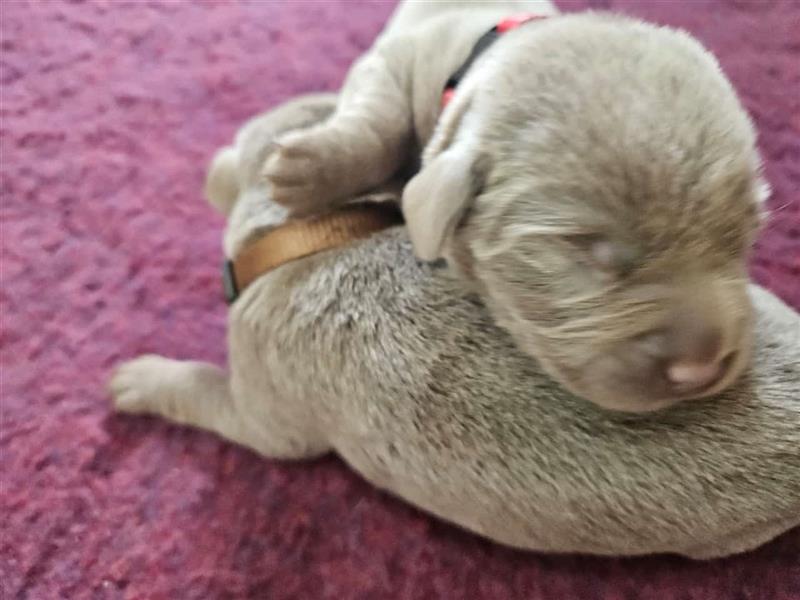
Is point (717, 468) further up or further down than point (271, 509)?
further up

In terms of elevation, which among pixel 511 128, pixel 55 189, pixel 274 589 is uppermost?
pixel 511 128

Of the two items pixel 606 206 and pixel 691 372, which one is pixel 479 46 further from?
pixel 691 372

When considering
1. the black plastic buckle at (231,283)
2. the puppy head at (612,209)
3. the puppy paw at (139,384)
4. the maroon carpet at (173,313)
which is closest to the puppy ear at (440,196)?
the puppy head at (612,209)

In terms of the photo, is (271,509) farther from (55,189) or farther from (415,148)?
(55,189)

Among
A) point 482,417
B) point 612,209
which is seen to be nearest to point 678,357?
point 612,209

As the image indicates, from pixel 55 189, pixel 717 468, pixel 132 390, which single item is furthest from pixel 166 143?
pixel 717 468

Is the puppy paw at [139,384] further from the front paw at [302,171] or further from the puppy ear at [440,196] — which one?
the puppy ear at [440,196]
